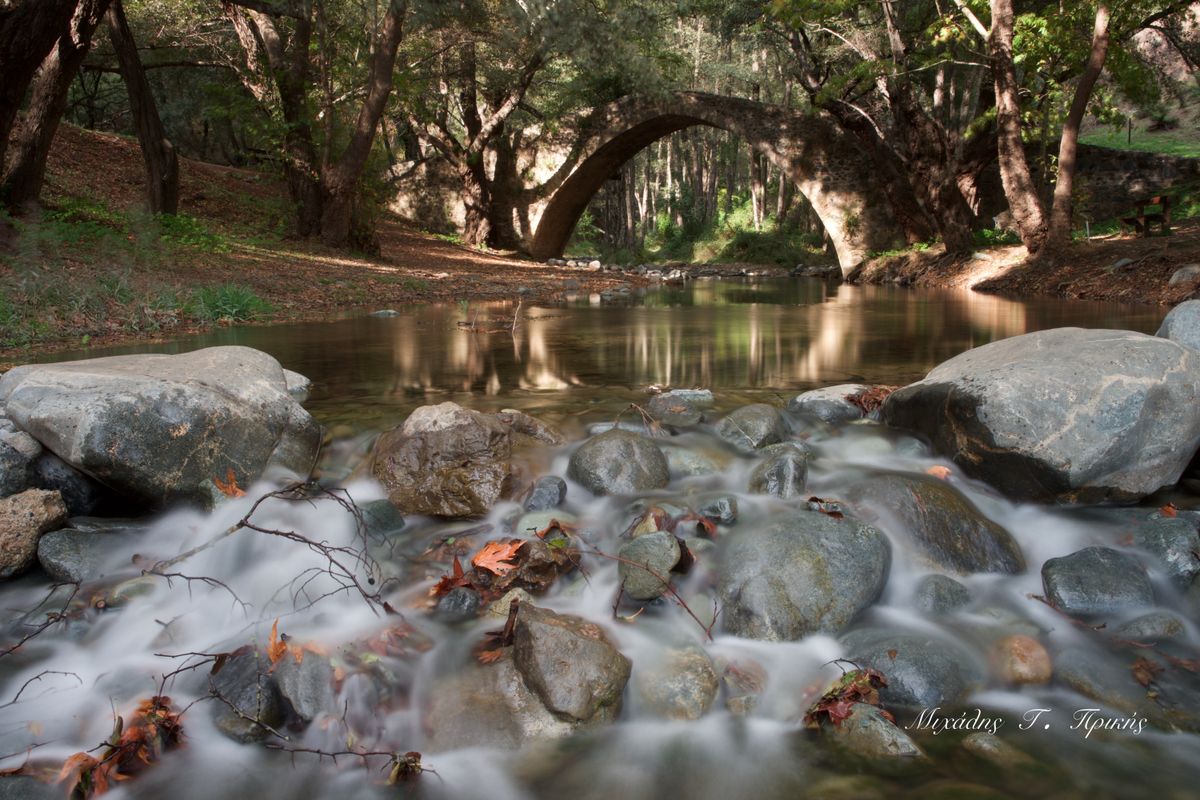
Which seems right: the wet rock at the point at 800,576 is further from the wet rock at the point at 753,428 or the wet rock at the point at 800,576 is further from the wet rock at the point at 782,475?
the wet rock at the point at 753,428

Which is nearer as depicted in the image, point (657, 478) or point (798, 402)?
point (657, 478)

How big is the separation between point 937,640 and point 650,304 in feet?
34.7

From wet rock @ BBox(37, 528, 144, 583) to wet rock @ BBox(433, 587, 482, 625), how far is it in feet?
4.26

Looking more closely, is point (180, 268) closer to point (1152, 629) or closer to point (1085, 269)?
point (1152, 629)

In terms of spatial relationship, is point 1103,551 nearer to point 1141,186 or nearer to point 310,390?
point 310,390

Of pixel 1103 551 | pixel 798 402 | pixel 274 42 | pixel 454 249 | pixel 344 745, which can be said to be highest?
pixel 274 42

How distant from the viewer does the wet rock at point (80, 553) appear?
307 cm

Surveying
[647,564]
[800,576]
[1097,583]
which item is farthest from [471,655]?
[1097,583]

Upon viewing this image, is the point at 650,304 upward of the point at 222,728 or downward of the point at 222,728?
upward

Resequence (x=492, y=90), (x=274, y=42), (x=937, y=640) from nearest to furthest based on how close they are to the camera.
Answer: (x=937, y=640) → (x=274, y=42) → (x=492, y=90)

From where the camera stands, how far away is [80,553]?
3.14 meters

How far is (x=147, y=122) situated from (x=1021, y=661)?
14344mm

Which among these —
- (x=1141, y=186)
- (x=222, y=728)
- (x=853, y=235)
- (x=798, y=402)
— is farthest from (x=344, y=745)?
(x=1141, y=186)

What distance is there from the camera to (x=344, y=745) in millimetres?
2350
